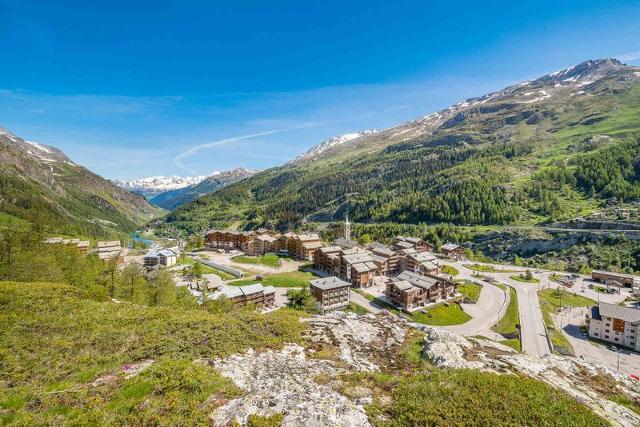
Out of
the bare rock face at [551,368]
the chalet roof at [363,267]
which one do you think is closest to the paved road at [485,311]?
the chalet roof at [363,267]

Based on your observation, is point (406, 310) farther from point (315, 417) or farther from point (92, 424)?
point (92, 424)

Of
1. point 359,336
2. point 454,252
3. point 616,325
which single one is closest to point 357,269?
point 616,325

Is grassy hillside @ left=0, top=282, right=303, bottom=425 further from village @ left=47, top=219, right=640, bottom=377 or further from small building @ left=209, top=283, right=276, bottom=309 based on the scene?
small building @ left=209, top=283, right=276, bottom=309

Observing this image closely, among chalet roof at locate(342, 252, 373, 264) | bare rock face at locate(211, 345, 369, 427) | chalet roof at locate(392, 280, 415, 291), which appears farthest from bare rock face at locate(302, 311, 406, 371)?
chalet roof at locate(342, 252, 373, 264)

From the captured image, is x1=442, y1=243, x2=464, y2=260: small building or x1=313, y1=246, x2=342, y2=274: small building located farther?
x1=442, y1=243, x2=464, y2=260: small building

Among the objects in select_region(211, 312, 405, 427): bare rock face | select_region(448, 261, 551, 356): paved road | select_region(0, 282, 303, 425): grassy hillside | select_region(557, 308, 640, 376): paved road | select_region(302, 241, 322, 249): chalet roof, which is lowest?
select_region(557, 308, 640, 376): paved road

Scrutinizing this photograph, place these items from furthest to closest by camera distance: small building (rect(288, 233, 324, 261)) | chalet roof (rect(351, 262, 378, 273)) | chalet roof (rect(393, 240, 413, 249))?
chalet roof (rect(393, 240, 413, 249)) < small building (rect(288, 233, 324, 261)) < chalet roof (rect(351, 262, 378, 273))

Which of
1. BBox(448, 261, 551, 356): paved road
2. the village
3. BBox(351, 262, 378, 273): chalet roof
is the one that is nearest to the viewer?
BBox(448, 261, 551, 356): paved road

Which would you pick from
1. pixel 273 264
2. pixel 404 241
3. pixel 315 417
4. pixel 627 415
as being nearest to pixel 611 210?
pixel 404 241
